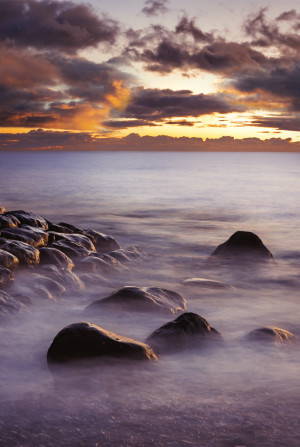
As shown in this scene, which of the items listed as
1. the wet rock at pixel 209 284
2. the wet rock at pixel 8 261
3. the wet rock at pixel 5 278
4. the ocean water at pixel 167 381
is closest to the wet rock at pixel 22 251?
the wet rock at pixel 8 261

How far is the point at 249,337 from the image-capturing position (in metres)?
6.03

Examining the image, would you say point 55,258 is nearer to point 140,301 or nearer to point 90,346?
point 140,301

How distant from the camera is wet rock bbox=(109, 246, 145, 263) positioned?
10.7 m

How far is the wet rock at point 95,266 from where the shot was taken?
919cm

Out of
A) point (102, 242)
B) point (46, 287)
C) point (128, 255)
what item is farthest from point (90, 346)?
point (102, 242)

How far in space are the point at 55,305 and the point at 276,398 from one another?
3.78m

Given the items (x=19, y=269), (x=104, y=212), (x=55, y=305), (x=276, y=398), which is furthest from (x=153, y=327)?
(x=104, y=212)

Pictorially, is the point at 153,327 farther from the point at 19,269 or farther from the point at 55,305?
the point at 19,269

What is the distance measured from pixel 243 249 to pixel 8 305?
20.9ft

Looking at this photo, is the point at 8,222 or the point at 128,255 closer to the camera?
the point at 8,222

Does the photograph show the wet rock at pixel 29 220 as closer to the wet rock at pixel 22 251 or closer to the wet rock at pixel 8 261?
the wet rock at pixel 22 251

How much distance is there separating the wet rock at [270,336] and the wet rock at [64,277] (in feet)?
10.9

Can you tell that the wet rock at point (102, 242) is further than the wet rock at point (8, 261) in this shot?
Yes

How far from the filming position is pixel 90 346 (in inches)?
197
